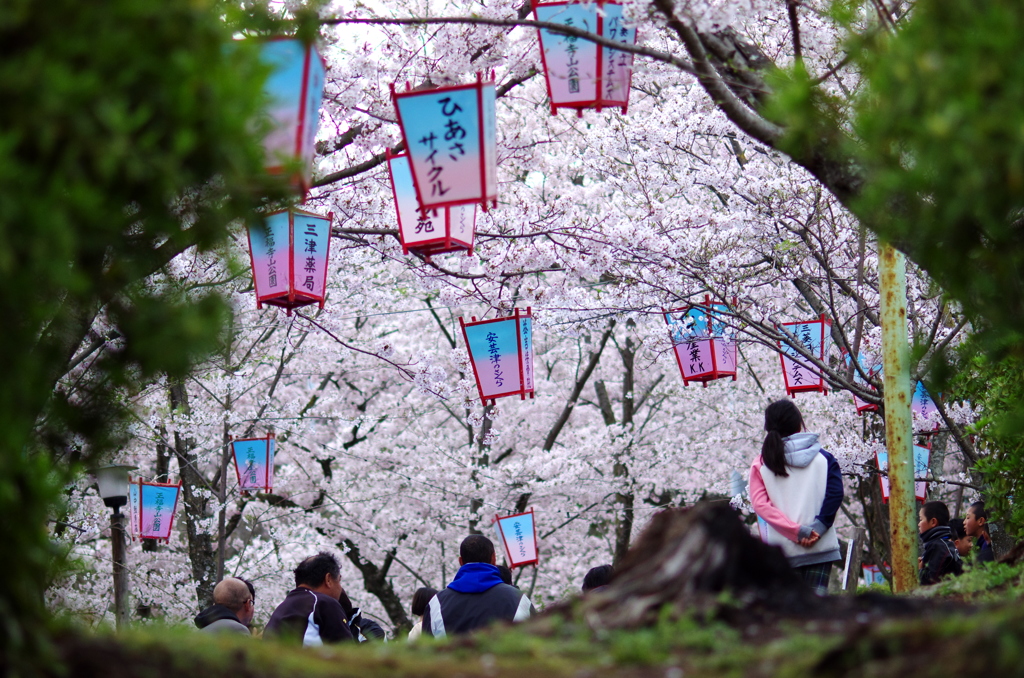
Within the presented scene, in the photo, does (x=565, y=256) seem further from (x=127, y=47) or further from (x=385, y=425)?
(x=385, y=425)

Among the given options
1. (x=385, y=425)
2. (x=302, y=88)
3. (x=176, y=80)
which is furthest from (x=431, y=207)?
(x=385, y=425)

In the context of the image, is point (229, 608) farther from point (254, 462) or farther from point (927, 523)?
point (254, 462)

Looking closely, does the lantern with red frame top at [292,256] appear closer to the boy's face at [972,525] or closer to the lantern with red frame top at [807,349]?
the lantern with red frame top at [807,349]

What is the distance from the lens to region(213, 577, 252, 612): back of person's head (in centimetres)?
567

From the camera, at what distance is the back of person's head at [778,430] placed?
17.8 feet

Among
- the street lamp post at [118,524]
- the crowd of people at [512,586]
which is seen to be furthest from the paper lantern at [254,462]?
the crowd of people at [512,586]

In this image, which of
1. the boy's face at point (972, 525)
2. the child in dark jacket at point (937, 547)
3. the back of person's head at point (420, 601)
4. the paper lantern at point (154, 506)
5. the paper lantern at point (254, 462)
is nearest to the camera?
the back of person's head at point (420, 601)

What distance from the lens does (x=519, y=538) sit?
13.0 m

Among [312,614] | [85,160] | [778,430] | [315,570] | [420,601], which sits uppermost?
[85,160]

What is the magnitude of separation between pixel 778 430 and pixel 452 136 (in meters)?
2.54

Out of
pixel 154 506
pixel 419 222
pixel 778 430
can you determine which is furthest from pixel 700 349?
pixel 154 506

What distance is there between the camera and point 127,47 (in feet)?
7.04

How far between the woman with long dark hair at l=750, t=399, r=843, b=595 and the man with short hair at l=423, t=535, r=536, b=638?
5.07 ft

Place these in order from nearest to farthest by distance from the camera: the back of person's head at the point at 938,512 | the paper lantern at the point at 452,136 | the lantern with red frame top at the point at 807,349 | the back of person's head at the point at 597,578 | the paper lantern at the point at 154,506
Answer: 1. the paper lantern at the point at 452,136
2. the back of person's head at the point at 597,578
3. the back of person's head at the point at 938,512
4. the lantern with red frame top at the point at 807,349
5. the paper lantern at the point at 154,506
